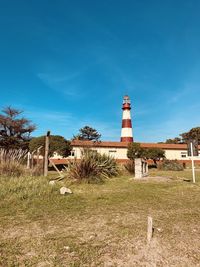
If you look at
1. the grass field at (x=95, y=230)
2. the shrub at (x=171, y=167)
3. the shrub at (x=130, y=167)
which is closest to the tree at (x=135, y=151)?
the shrub at (x=171, y=167)

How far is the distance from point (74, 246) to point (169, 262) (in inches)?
49.6

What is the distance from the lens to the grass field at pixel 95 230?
2719 millimetres

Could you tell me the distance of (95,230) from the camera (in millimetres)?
3734

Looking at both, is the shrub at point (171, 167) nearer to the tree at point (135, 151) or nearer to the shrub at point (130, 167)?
the tree at point (135, 151)

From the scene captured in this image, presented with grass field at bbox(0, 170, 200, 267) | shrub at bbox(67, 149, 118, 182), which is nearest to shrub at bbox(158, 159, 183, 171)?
shrub at bbox(67, 149, 118, 182)

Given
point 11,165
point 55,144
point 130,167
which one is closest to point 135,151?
point 55,144

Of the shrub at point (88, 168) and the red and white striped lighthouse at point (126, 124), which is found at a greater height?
the red and white striped lighthouse at point (126, 124)

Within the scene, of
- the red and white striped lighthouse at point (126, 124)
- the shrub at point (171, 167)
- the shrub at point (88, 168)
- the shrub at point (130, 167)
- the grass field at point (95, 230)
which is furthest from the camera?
the red and white striped lighthouse at point (126, 124)

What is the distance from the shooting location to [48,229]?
3.79 meters

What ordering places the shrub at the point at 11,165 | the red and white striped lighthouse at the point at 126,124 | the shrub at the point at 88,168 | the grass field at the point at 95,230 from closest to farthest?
the grass field at the point at 95,230, the shrub at the point at 11,165, the shrub at the point at 88,168, the red and white striped lighthouse at the point at 126,124

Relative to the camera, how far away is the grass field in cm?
272

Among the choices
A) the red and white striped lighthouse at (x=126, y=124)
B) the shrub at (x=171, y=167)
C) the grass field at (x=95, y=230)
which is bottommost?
the grass field at (x=95, y=230)

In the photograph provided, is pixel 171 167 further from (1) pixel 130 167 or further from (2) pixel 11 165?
(2) pixel 11 165

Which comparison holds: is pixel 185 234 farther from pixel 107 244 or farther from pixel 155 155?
pixel 155 155
